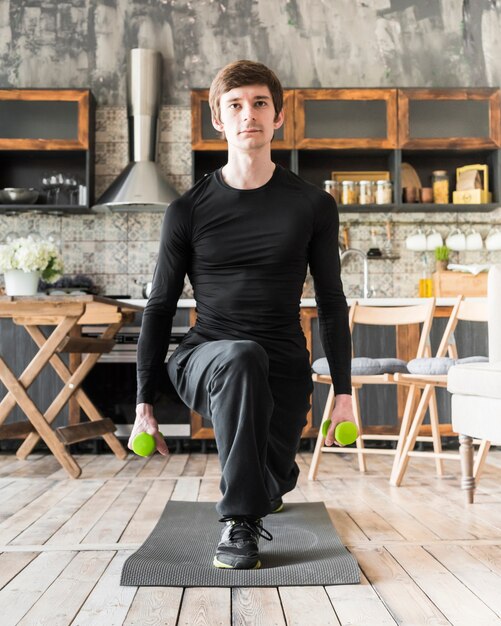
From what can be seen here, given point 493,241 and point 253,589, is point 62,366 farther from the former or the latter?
point 493,241

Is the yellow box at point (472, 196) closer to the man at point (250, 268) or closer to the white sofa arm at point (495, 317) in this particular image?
the white sofa arm at point (495, 317)

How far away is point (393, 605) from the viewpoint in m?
1.60

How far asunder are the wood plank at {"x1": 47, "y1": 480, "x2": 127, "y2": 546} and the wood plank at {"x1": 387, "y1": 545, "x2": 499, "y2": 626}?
925 mm

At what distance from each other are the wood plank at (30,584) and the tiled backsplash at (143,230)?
355cm

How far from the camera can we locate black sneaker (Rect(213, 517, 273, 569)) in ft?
6.03

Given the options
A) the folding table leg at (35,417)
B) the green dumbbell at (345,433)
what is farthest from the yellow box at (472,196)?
the green dumbbell at (345,433)

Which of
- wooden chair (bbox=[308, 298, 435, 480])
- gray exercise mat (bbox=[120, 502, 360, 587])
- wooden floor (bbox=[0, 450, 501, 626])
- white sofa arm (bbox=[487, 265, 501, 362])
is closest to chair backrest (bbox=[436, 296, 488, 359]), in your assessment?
wooden chair (bbox=[308, 298, 435, 480])

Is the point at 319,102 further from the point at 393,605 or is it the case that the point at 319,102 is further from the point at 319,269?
the point at 393,605

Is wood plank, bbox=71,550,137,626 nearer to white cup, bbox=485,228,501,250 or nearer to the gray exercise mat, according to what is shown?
the gray exercise mat

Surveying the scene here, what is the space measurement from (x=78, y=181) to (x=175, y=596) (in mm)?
4266

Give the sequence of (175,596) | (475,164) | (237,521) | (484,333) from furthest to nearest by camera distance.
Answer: (475,164) → (484,333) → (237,521) → (175,596)

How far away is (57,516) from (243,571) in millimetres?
1005

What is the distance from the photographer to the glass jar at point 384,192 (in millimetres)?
5254

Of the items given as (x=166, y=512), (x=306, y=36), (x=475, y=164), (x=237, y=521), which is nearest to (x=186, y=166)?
(x=306, y=36)
